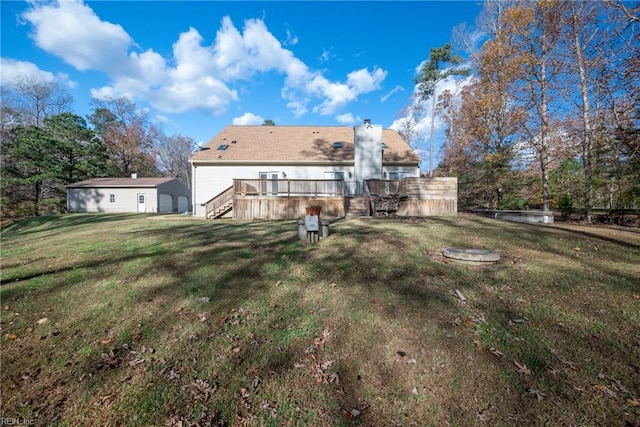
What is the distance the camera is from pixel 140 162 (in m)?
34.3

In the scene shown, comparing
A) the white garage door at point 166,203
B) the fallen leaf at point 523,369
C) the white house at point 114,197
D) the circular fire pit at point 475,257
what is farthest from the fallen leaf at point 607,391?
the white garage door at point 166,203

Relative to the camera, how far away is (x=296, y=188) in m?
13.3

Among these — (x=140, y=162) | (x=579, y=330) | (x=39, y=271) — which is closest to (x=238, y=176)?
(x=39, y=271)

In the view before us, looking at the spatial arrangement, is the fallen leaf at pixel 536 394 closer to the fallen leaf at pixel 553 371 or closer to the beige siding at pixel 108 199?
the fallen leaf at pixel 553 371

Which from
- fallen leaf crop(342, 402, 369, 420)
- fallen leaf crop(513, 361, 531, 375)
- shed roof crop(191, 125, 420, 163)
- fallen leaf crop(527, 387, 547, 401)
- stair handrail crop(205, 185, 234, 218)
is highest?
shed roof crop(191, 125, 420, 163)

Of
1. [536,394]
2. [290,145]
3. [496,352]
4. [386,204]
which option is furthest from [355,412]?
[290,145]

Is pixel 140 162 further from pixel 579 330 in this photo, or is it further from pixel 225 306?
pixel 579 330

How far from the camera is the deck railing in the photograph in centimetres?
1303

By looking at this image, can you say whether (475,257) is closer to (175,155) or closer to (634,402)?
(634,402)

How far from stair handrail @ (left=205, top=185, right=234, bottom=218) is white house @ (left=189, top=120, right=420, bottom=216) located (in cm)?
270

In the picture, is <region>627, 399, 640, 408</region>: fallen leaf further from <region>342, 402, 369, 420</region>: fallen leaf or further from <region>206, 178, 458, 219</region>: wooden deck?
<region>206, 178, 458, 219</region>: wooden deck

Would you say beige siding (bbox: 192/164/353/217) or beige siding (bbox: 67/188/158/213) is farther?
beige siding (bbox: 67/188/158/213)

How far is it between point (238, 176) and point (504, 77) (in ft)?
55.2

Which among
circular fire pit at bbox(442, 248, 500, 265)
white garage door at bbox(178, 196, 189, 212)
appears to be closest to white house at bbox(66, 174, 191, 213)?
white garage door at bbox(178, 196, 189, 212)
